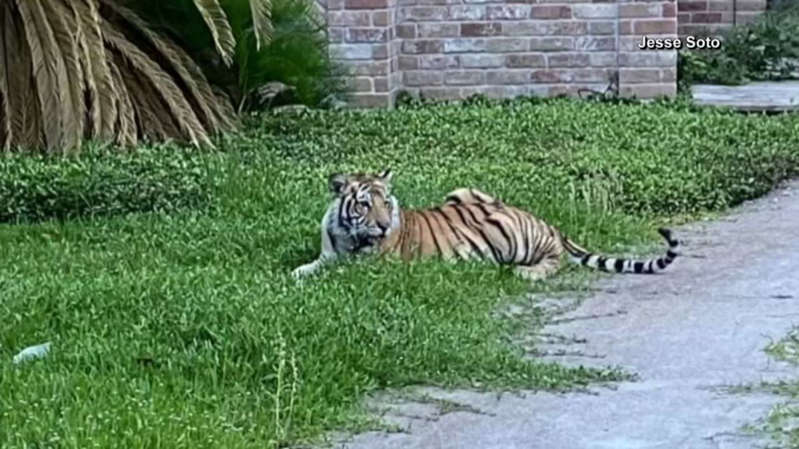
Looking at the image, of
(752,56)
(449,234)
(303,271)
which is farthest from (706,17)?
(303,271)

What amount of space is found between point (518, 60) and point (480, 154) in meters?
3.13

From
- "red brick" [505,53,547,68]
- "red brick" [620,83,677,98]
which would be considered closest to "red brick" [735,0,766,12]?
"red brick" [620,83,677,98]

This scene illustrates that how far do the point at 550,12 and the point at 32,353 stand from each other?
867 cm

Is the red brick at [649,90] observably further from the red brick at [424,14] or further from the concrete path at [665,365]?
the concrete path at [665,365]

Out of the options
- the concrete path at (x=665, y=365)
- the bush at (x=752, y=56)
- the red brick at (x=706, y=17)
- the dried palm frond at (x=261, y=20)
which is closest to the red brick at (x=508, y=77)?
the bush at (x=752, y=56)

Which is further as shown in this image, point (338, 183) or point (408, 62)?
point (408, 62)

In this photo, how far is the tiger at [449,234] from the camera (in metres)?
7.64

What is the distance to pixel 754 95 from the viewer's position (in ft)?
47.0

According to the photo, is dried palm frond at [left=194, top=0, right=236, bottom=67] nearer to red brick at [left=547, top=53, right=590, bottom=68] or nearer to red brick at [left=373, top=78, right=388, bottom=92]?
red brick at [left=373, top=78, right=388, bottom=92]

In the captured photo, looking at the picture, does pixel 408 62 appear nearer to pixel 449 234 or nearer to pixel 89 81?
pixel 89 81

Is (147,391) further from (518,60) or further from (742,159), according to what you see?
(518,60)

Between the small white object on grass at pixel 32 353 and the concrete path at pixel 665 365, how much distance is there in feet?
4.32

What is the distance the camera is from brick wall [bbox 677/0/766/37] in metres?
17.2

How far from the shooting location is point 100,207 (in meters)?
9.49
